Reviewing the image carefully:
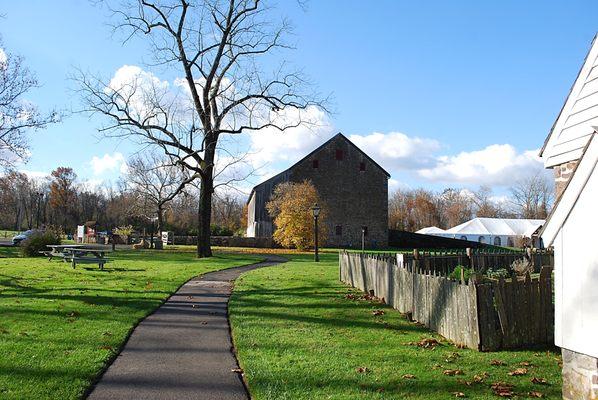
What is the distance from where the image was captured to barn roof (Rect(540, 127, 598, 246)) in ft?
17.1

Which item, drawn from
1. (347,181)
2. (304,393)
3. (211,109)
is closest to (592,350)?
(304,393)

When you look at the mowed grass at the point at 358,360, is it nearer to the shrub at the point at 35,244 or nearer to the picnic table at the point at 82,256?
the picnic table at the point at 82,256

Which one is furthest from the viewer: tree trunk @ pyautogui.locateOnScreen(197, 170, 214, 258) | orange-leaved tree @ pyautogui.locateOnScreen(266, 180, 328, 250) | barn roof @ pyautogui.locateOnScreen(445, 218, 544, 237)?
barn roof @ pyautogui.locateOnScreen(445, 218, 544, 237)

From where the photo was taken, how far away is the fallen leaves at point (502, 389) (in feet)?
18.7

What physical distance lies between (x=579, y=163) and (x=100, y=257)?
18.5 metres

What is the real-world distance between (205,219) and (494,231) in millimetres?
51660

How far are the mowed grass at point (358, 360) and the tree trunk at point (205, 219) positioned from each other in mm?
19388

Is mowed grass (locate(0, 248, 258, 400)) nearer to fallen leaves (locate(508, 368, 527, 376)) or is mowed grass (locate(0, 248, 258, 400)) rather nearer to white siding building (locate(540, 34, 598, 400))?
fallen leaves (locate(508, 368, 527, 376))

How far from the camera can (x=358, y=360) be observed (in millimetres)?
7152

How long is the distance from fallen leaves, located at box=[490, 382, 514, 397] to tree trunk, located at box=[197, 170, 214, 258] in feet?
84.3

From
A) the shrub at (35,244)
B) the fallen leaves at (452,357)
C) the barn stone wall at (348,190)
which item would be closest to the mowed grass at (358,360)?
the fallen leaves at (452,357)

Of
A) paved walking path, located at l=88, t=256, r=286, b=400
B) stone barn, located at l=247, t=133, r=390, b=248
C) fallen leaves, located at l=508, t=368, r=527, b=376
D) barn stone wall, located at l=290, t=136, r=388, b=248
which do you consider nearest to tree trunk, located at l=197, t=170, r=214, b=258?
paved walking path, located at l=88, t=256, r=286, b=400

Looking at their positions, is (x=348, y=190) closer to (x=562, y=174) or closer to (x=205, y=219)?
(x=205, y=219)

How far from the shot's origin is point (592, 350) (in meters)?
5.25
